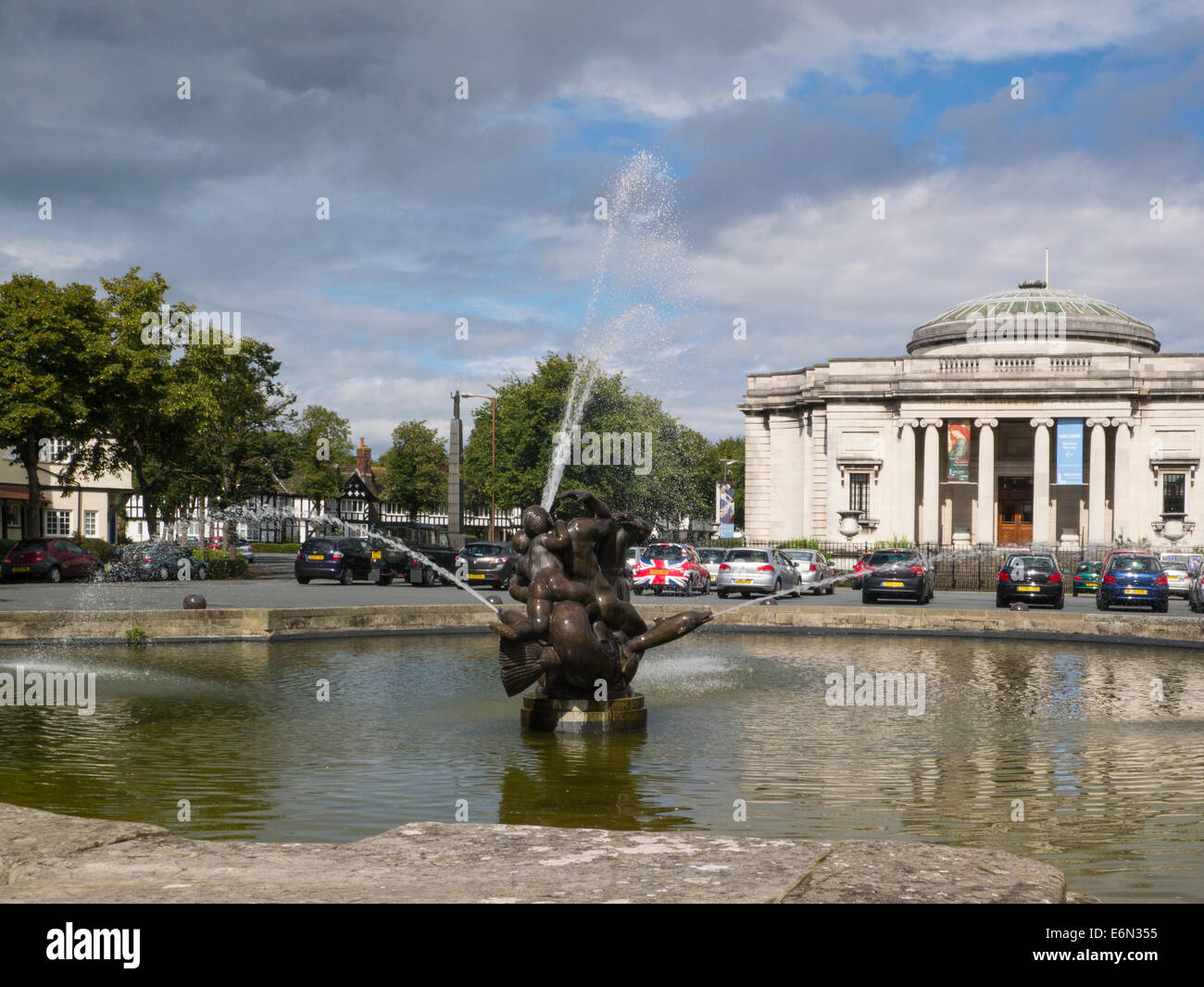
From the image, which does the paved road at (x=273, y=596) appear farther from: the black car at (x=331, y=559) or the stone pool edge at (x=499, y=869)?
the stone pool edge at (x=499, y=869)

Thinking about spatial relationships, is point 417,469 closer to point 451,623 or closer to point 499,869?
point 451,623

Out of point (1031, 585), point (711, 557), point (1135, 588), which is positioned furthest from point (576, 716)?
point (711, 557)

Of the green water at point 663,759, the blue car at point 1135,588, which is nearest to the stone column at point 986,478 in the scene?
the blue car at point 1135,588

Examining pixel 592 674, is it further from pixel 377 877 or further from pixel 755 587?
pixel 755 587

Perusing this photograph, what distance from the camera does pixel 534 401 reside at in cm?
8462

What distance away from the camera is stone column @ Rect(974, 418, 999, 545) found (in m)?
71.6

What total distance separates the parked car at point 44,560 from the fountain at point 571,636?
116 feet

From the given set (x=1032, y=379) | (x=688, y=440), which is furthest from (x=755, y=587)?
(x=688, y=440)

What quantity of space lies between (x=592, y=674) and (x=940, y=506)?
66.9 metres

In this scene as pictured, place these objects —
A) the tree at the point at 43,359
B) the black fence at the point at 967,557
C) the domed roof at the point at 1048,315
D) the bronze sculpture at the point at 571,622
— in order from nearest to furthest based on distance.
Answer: the bronze sculpture at the point at 571,622 < the tree at the point at 43,359 < the black fence at the point at 967,557 < the domed roof at the point at 1048,315

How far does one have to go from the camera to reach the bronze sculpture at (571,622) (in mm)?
12312

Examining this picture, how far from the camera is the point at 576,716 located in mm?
12391

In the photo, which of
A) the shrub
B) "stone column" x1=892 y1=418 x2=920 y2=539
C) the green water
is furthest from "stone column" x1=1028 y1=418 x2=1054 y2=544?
the green water

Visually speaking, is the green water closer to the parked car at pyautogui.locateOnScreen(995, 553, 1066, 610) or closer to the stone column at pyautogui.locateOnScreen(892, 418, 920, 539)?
the parked car at pyautogui.locateOnScreen(995, 553, 1066, 610)
